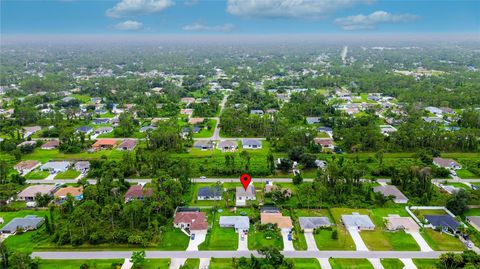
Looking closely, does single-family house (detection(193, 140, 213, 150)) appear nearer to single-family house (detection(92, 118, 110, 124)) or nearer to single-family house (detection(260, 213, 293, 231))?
single-family house (detection(260, 213, 293, 231))

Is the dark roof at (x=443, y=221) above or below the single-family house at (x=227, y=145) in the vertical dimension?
below

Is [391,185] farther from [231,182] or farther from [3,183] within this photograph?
[3,183]

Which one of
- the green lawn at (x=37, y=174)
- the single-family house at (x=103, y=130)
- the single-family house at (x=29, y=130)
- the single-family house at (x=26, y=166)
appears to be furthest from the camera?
the single-family house at (x=103, y=130)

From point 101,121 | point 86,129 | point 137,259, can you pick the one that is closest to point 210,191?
point 137,259

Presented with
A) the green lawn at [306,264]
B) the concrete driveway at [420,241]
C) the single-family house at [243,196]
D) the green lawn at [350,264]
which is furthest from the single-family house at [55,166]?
the concrete driveway at [420,241]

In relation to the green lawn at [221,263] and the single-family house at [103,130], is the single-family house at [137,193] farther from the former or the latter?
the single-family house at [103,130]

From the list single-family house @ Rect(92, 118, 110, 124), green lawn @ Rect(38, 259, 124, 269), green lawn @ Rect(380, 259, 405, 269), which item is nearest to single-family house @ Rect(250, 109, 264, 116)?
single-family house @ Rect(92, 118, 110, 124)

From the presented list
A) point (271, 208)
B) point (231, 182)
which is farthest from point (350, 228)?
point (231, 182)

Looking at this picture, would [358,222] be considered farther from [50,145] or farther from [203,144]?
[50,145]
